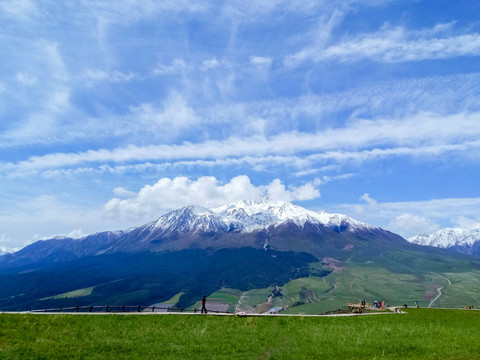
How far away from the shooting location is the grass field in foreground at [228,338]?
117 ft

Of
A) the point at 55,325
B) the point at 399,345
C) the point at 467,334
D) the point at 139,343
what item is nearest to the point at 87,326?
the point at 55,325

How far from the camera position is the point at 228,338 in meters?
41.3

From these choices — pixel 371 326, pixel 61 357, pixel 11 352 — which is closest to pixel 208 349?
pixel 61 357

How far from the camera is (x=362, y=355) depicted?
36.2 meters

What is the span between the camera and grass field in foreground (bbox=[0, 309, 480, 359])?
117 feet

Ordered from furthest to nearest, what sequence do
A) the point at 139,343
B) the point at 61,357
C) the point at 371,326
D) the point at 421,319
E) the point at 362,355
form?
the point at 421,319 → the point at 371,326 → the point at 139,343 → the point at 362,355 → the point at 61,357

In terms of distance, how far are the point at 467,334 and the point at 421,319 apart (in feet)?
31.5

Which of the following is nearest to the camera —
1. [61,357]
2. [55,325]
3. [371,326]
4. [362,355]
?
[61,357]

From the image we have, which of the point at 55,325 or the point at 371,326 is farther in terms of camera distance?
the point at 371,326

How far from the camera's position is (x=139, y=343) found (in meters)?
38.6

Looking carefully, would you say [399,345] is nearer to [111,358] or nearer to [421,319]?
[421,319]

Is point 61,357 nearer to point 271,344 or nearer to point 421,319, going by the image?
point 271,344

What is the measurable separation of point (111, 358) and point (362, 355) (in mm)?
25515

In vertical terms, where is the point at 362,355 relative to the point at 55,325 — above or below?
below
